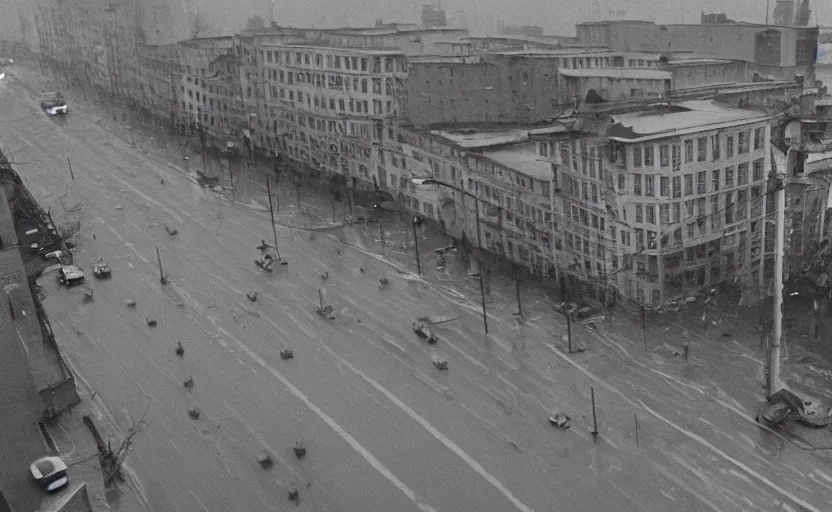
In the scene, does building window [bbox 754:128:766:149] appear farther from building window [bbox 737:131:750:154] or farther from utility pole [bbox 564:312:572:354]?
utility pole [bbox 564:312:572:354]

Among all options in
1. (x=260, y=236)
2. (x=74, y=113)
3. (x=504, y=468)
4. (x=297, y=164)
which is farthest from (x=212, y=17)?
(x=504, y=468)

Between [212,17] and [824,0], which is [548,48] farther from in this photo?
[212,17]

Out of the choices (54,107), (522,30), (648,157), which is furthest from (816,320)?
(54,107)

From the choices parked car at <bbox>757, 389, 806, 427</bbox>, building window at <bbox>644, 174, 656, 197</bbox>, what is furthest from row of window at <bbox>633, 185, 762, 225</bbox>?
parked car at <bbox>757, 389, 806, 427</bbox>

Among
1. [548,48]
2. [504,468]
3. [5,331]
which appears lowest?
[504,468]

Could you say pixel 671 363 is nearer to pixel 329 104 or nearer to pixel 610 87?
pixel 610 87

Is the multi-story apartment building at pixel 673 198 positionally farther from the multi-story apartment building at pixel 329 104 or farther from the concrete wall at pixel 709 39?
the multi-story apartment building at pixel 329 104

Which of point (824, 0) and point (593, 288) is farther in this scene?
point (824, 0)

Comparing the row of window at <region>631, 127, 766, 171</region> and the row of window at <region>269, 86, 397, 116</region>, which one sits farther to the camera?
the row of window at <region>269, 86, 397, 116</region>
